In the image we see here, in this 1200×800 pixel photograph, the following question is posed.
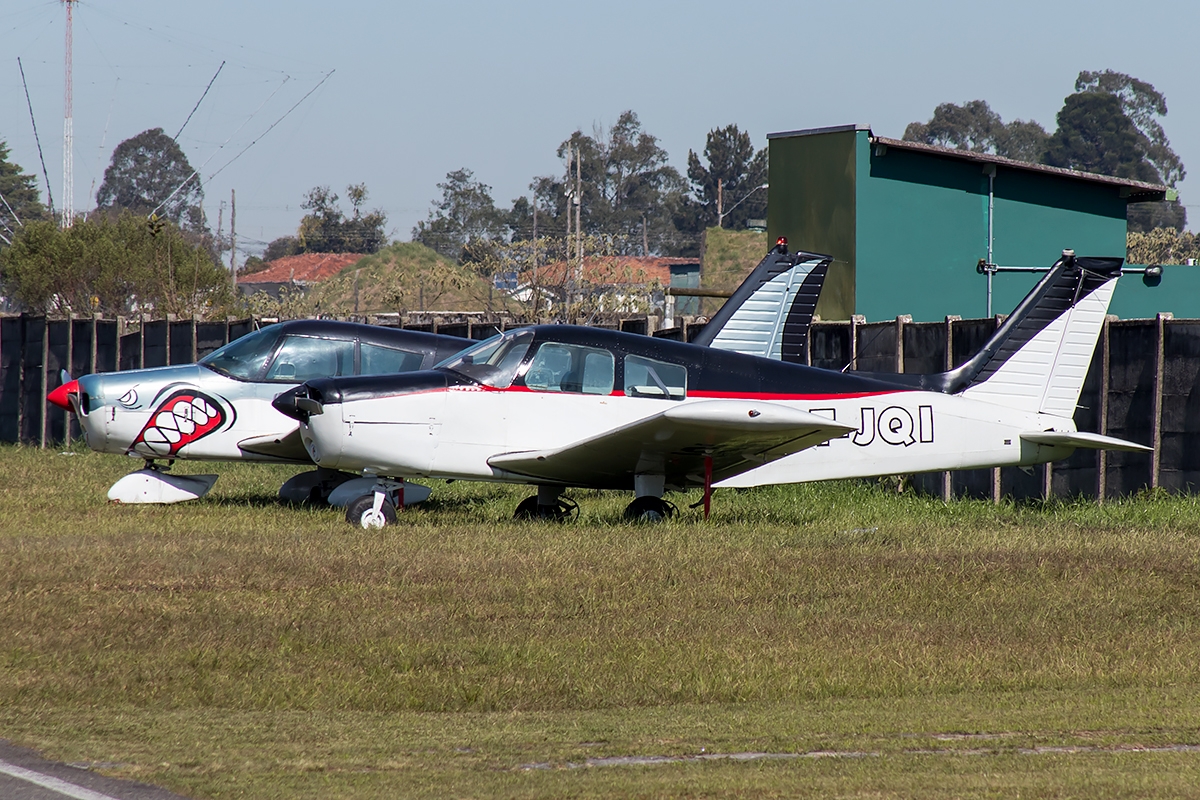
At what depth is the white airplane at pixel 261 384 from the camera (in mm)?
13492

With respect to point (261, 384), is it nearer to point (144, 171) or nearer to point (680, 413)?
point (680, 413)

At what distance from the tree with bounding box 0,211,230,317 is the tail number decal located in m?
34.0

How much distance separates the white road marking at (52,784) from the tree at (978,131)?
4636 inches

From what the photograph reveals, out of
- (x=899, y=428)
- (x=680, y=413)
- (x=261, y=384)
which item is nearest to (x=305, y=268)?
(x=261, y=384)

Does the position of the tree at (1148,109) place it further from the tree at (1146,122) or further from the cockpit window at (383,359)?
the cockpit window at (383,359)

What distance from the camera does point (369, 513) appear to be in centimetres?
1182

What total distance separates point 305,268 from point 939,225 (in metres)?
77.4

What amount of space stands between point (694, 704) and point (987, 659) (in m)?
1.78

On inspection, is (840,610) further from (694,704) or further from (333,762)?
(333,762)

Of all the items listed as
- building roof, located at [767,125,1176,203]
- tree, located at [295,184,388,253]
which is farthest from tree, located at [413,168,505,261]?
building roof, located at [767,125,1176,203]

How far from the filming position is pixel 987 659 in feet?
22.9

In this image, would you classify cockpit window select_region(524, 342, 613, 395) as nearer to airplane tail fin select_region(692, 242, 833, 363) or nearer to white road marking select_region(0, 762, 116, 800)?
airplane tail fin select_region(692, 242, 833, 363)

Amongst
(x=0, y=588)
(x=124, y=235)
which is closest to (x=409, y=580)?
(x=0, y=588)

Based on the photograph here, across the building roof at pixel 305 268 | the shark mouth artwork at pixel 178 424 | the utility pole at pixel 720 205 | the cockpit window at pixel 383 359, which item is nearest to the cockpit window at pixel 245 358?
the shark mouth artwork at pixel 178 424
